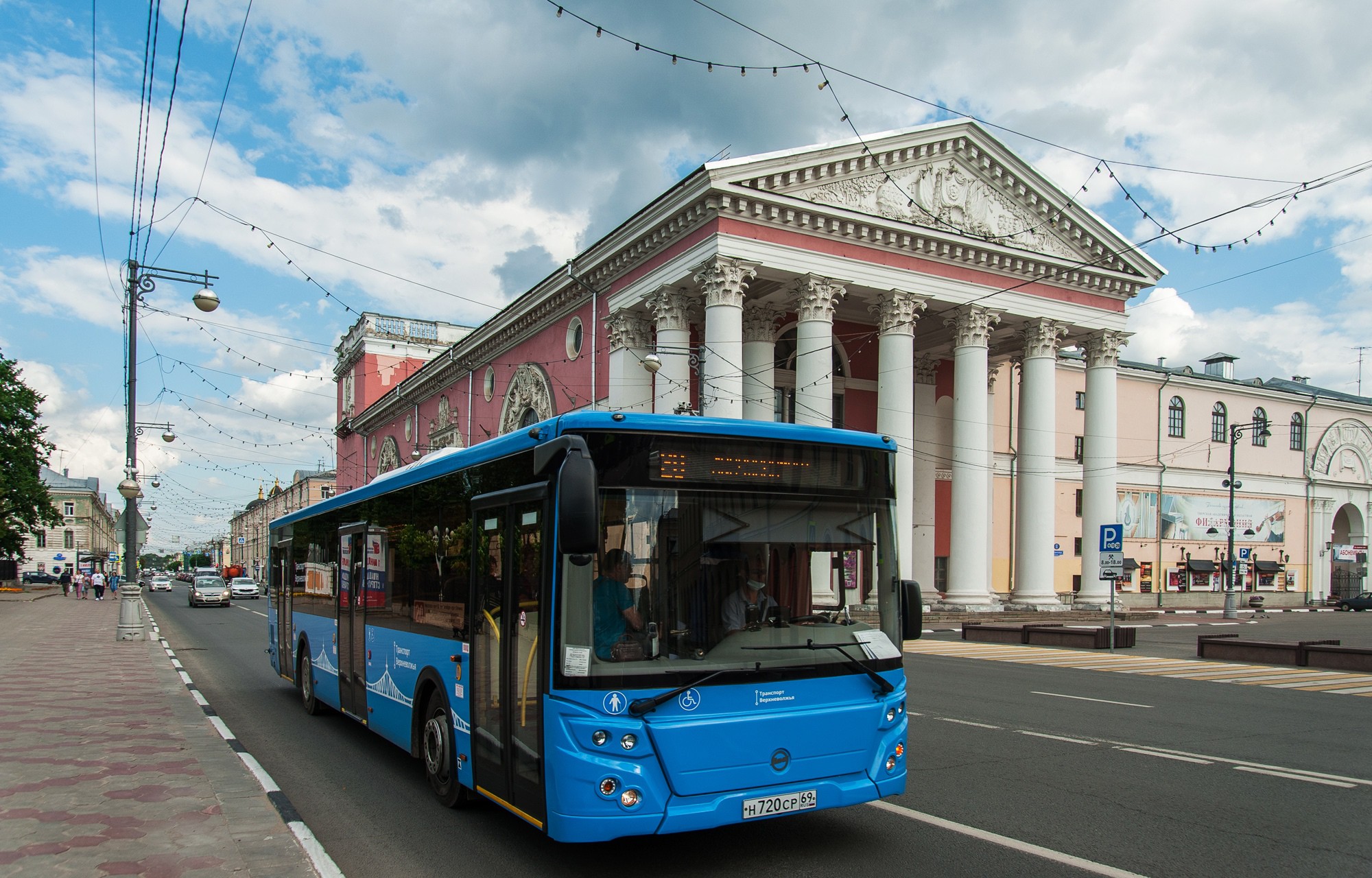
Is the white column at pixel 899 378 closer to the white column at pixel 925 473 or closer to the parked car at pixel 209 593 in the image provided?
the white column at pixel 925 473

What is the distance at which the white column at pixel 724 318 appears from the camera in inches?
1108

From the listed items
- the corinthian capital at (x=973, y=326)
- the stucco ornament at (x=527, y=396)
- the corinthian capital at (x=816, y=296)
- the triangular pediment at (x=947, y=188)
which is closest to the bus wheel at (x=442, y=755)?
the triangular pediment at (x=947, y=188)

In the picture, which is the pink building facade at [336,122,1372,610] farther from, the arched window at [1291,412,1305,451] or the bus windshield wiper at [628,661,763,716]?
the arched window at [1291,412,1305,451]

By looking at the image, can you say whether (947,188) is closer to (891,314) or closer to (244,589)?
(891,314)

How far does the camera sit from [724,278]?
28.1m

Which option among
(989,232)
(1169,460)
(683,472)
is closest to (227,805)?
(683,472)

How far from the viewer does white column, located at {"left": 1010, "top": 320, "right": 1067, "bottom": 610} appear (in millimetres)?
33938

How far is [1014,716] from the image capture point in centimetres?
1181

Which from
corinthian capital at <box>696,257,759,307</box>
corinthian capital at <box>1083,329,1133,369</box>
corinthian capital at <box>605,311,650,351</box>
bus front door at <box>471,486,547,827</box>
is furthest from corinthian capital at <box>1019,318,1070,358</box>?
bus front door at <box>471,486,547,827</box>

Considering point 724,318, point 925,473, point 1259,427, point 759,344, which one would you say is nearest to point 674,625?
point 724,318

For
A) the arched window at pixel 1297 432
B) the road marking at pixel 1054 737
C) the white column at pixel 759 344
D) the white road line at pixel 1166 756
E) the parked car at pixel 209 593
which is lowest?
the parked car at pixel 209 593

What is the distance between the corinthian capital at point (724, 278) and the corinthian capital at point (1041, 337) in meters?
11.9

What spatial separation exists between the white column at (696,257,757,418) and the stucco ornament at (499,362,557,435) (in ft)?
34.7

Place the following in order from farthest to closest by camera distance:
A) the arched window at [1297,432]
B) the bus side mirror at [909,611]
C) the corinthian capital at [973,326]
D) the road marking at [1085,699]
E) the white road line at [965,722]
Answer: the arched window at [1297,432] → the corinthian capital at [973,326] → the road marking at [1085,699] → the white road line at [965,722] → the bus side mirror at [909,611]
